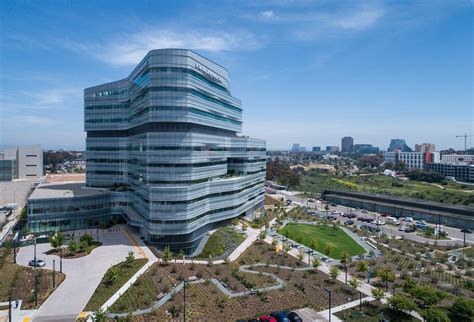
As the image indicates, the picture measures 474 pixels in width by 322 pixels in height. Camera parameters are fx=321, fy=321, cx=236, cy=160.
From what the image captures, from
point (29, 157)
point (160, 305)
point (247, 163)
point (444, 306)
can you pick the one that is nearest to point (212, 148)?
point (247, 163)

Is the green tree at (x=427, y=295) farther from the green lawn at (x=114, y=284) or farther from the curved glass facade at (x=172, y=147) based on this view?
the curved glass facade at (x=172, y=147)

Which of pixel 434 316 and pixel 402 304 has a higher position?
pixel 434 316

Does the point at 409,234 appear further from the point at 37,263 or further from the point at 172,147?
the point at 37,263

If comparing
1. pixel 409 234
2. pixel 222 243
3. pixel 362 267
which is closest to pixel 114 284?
pixel 222 243

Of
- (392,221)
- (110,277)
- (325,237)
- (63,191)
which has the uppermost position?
(63,191)

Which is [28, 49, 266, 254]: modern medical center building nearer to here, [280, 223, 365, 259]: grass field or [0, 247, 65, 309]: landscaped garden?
[280, 223, 365, 259]: grass field

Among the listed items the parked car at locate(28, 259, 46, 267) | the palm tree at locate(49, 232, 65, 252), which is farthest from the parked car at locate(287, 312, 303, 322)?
the palm tree at locate(49, 232, 65, 252)
